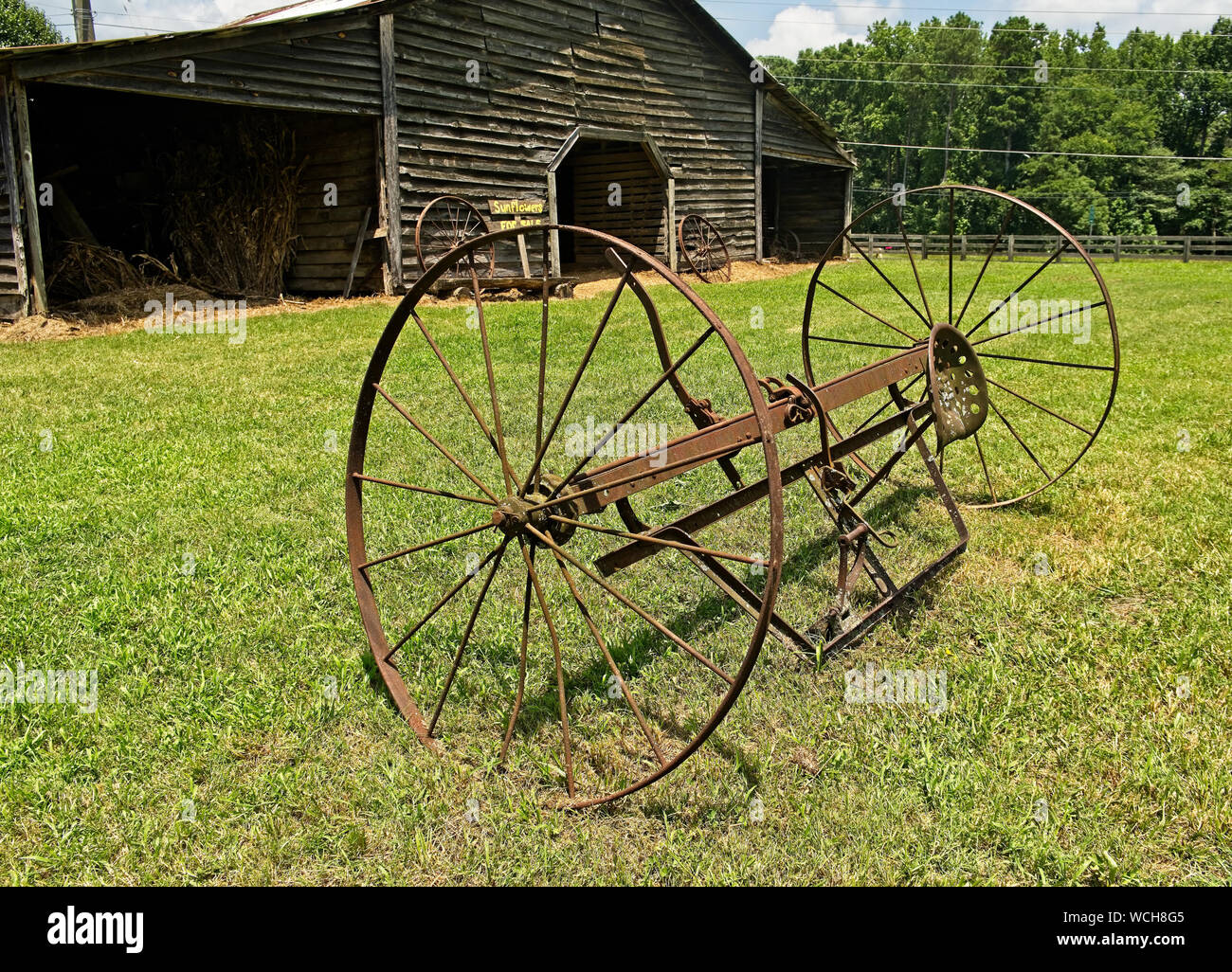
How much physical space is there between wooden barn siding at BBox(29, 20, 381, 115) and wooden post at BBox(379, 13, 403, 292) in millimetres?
122

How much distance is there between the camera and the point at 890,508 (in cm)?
478

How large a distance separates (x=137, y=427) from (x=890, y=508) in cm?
553

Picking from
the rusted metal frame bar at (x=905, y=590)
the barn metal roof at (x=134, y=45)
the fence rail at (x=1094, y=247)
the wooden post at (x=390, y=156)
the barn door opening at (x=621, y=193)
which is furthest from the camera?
the fence rail at (x=1094, y=247)

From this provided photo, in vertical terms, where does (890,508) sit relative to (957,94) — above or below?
below

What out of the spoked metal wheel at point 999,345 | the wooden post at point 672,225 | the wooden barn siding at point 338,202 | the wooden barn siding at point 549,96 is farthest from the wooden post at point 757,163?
the wooden barn siding at point 338,202

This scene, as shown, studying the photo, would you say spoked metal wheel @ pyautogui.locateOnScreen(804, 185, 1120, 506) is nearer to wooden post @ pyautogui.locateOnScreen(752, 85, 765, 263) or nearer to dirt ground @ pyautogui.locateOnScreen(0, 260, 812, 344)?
wooden post @ pyautogui.locateOnScreen(752, 85, 765, 263)

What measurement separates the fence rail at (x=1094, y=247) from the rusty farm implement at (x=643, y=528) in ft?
77.6

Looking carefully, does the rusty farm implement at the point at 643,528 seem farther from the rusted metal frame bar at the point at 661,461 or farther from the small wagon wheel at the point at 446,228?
the small wagon wheel at the point at 446,228

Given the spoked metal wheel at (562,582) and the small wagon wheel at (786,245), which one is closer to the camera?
the spoked metal wheel at (562,582)

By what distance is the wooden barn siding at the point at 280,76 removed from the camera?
10133 millimetres

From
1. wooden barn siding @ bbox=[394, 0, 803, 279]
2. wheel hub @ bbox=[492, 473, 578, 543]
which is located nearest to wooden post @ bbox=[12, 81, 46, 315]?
wooden barn siding @ bbox=[394, 0, 803, 279]

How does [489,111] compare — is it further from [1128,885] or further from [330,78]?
[1128,885]

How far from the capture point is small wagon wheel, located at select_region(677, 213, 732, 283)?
17656mm
